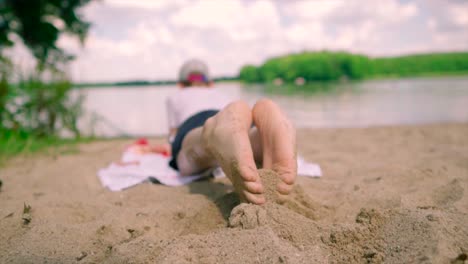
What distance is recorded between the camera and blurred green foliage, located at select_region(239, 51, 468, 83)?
126 ft

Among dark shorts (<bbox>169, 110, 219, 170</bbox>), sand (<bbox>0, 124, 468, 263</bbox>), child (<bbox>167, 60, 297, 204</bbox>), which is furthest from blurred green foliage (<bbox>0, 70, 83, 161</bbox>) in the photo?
child (<bbox>167, 60, 297, 204</bbox>)

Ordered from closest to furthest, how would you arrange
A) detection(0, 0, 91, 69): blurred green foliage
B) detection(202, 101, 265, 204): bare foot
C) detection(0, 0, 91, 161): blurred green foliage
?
detection(202, 101, 265, 204): bare foot → detection(0, 0, 91, 161): blurred green foliage → detection(0, 0, 91, 69): blurred green foliage

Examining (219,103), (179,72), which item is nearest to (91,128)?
(179,72)

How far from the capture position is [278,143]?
5.95ft

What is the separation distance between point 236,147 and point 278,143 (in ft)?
0.70

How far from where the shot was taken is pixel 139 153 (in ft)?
12.3

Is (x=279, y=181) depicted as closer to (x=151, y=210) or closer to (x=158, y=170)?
(x=151, y=210)

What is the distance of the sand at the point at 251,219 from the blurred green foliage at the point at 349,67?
37.0 meters

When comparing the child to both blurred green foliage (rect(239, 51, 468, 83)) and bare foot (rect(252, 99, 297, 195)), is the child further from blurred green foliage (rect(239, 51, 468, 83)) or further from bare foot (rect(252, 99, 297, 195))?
blurred green foliage (rect(239, 51, 468, 83))

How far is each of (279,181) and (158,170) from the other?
1.53 meters

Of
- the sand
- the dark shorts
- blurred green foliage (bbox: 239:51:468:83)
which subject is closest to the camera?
the sand

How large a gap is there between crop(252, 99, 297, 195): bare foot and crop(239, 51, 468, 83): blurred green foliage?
37563 mm

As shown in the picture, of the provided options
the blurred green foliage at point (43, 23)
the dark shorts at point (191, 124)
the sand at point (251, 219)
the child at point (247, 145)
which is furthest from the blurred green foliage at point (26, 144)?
the blurred green foliage at point (43, 23)

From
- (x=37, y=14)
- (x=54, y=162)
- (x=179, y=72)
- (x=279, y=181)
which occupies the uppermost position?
(x=37, y=14)
